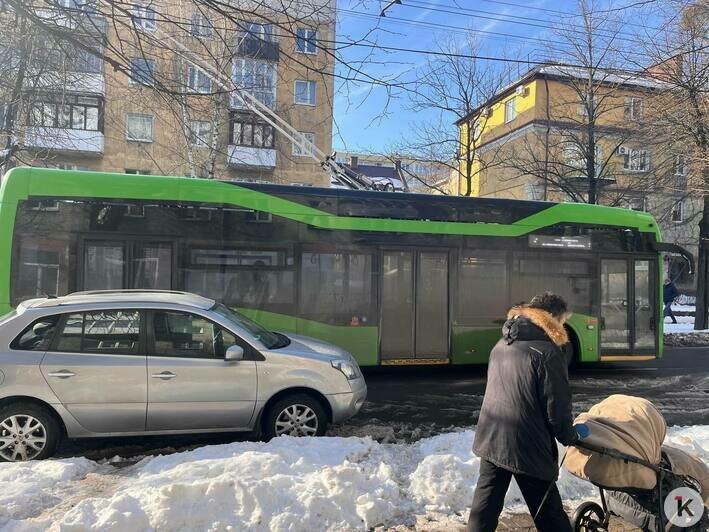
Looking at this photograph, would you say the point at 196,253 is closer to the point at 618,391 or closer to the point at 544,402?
the point at 544,402

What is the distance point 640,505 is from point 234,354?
366 cm

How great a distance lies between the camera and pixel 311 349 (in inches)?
235

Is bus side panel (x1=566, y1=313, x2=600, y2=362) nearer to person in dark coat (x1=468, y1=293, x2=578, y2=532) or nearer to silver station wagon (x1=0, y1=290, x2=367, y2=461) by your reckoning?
silver station wagon (x1=0, y1=290, x2=367, y2=461)

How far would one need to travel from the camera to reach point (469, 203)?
370 inches

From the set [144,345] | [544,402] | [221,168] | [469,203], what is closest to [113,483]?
[144,345]

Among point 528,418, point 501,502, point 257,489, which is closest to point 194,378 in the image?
point 257,489

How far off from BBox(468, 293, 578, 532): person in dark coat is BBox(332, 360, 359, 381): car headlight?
9.12 ft

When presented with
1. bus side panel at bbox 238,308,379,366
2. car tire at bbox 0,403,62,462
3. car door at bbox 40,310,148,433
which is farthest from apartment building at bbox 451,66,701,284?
car tire at bbox 0,403,62,462

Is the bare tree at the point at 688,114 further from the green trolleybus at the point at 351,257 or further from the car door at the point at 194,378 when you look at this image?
the car door at the point at 194,378

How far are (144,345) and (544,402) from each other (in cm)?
396

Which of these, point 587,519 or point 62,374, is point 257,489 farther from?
point 62,374

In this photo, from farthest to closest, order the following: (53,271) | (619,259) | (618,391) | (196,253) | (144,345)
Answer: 1. (619,259)
2. (618,391)
3. (196,253)
4. (53,271)
5. (144,345)

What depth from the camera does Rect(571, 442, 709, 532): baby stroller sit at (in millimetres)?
3160

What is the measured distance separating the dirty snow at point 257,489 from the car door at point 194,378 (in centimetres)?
67
